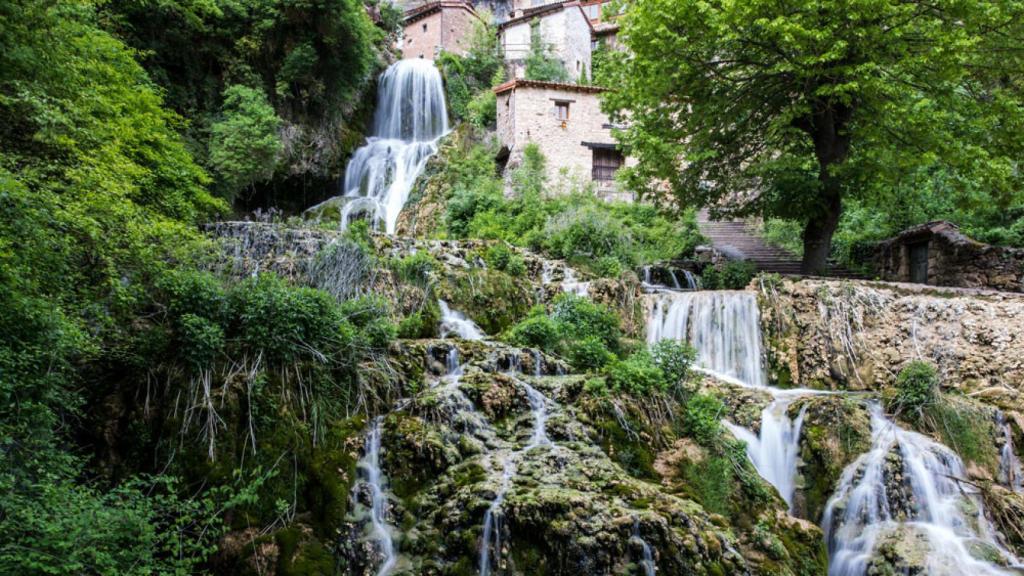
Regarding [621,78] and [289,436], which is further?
[621,78]

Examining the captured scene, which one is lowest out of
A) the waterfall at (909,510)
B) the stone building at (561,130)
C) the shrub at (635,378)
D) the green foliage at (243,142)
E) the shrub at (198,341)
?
the waterfall at (909,510)

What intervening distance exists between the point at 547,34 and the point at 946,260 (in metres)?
23.5

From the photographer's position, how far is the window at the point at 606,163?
907 inches

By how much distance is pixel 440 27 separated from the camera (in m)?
32.5

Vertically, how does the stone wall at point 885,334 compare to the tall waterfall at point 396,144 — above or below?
below

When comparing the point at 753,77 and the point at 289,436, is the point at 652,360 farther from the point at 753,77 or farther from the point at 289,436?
the point at 753,77

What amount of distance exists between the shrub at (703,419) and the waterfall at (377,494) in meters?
3.95

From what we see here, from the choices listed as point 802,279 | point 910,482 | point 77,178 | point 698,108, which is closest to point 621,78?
→ point 698,108

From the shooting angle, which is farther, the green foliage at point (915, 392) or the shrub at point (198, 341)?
the green foliage at point (915, 392)

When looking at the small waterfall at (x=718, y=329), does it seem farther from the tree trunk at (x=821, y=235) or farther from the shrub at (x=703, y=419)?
the tree trunk at (x=821, y=235)

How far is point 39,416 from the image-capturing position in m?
5.05

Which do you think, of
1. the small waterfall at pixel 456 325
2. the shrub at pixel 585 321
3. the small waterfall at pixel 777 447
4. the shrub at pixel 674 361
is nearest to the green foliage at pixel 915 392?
the small waterfall at pixel 777 447

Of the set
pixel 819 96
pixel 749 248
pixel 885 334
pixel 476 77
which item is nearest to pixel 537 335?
pixel 885 334

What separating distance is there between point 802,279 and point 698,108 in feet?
14.2
